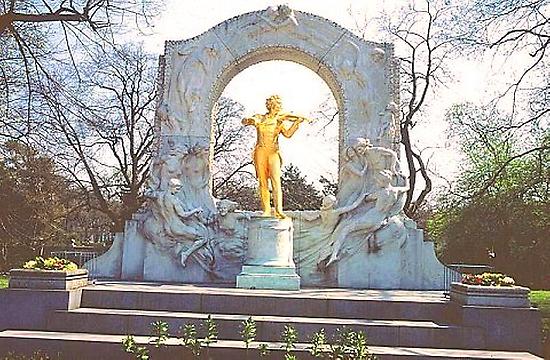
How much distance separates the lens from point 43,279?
1067cm

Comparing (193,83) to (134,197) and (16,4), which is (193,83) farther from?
(134,197)

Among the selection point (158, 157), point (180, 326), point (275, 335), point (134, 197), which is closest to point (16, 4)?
point (158, 157)

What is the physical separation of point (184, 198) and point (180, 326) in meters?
5.75

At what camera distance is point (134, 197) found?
92.0 feet

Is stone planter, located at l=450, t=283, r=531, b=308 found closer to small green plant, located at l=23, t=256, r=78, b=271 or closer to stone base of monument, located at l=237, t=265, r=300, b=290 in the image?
stone base of monument, located at l=237, t=265, r=300, b=290

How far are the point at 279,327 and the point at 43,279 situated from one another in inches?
154

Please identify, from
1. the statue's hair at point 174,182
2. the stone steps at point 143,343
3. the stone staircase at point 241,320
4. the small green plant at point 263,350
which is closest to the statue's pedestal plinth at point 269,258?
the stone staircase at point 241,320

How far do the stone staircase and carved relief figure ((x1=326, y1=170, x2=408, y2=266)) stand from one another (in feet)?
10.5

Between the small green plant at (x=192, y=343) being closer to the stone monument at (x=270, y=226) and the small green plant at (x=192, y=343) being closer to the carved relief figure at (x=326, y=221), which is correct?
the stone monument at (x=270, y=226)

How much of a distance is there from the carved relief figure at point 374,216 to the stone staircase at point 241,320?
3206mm

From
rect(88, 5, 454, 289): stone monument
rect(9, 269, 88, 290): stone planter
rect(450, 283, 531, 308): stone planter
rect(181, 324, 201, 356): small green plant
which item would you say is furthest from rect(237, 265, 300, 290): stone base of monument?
rect(181, 324, 201, 356): small green plant

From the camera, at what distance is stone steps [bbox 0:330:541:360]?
8.45m

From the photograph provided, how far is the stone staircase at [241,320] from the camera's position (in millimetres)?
8773

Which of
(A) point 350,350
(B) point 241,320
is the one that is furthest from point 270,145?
(A) point 350,350
